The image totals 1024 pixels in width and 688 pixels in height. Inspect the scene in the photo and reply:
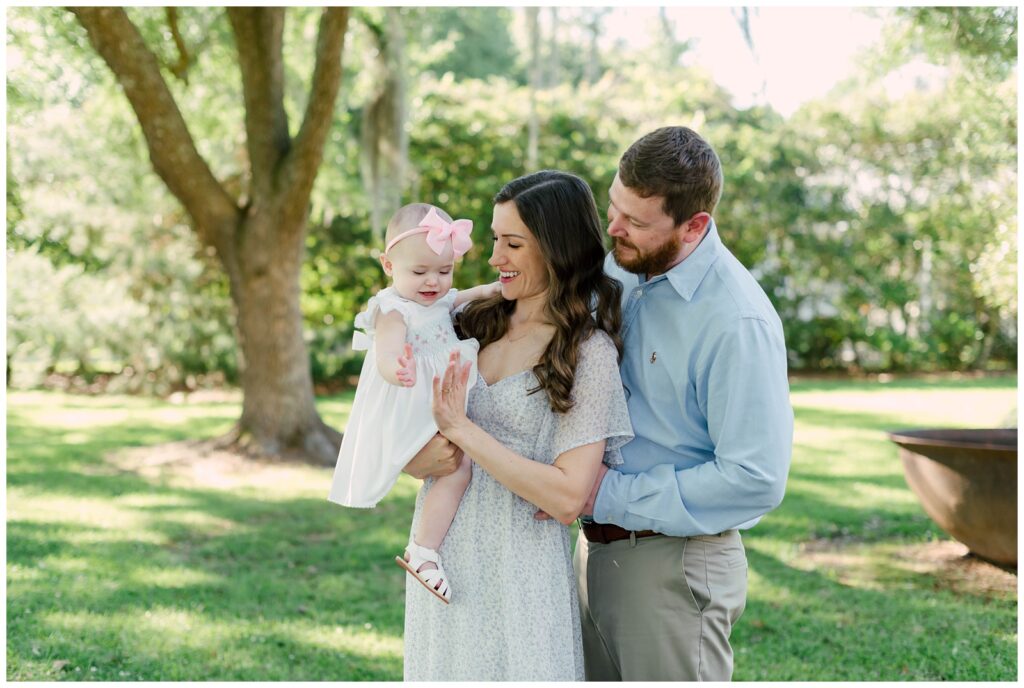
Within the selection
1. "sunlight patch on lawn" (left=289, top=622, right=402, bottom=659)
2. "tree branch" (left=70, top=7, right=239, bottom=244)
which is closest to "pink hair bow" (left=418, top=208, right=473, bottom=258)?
"sunlight patch on lawn" (left=289, top=622, right=402, bottom=659)

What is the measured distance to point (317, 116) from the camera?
27.5ft

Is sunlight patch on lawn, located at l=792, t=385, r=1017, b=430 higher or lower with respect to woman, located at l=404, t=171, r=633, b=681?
lower

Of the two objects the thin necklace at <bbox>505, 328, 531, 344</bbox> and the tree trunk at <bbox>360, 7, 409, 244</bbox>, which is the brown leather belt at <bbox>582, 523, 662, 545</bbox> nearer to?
the thin necklace at <bbox>505, 328, 531, 344</bbox>

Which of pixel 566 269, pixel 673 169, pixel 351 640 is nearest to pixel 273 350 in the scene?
pixel 351 640

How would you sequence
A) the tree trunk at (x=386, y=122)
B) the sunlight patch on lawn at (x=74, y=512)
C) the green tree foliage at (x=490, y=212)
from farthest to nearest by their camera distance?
the green tree foliage at (x=490, y=212), the tree trunk at (x=386, y=122), the sunlight patch on lawn at (x=74, y=512)

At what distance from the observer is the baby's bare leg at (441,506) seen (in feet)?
7.95

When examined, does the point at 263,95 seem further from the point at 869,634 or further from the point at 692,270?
the point at 692,270

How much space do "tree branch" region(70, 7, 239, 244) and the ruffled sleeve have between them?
6030mm

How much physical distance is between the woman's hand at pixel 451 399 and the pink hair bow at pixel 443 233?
0.38 metres

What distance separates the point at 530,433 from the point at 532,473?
0.17 m

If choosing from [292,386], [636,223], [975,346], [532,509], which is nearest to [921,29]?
[636,223]

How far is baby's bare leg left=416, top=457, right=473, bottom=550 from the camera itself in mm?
2424

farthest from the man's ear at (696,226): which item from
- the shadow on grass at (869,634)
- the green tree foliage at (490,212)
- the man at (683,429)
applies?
the green tree foliage at (490,212)

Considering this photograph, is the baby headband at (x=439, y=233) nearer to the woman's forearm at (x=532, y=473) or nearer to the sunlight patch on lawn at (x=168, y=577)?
the woman's forearm at (x=532, y=473)
